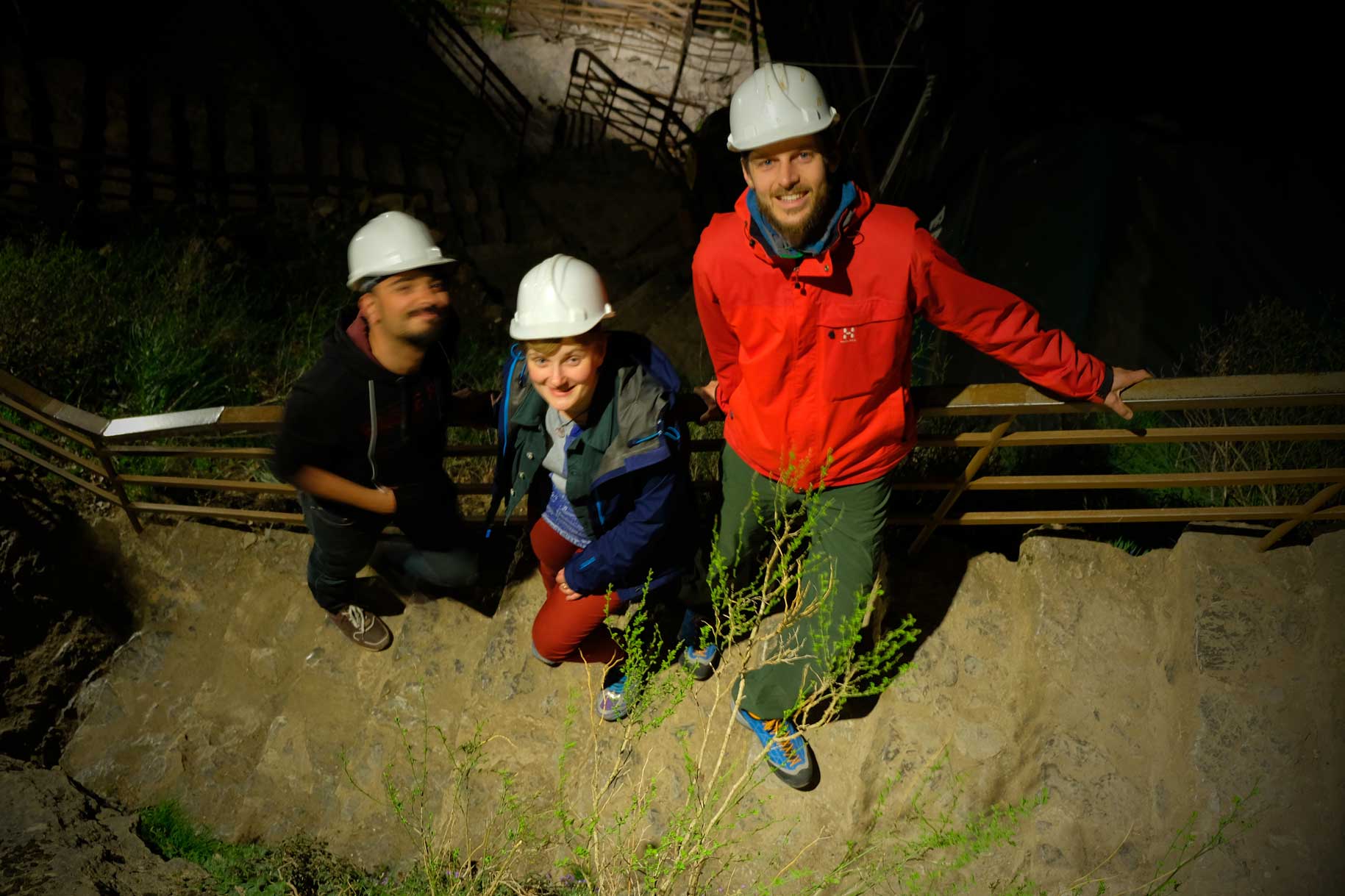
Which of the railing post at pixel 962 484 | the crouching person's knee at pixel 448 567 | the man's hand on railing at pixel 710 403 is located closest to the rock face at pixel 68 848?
the crouching person's knee at pixel 448 567

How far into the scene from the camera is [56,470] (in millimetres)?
4004

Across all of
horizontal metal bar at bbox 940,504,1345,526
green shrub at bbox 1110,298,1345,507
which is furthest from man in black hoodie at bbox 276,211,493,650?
green shrub at bbox 1110,298,1345,507

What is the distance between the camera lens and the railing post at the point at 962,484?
282 centimetres

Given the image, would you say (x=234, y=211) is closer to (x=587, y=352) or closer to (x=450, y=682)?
(x=450, y=682)

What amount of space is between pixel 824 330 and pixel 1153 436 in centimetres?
130

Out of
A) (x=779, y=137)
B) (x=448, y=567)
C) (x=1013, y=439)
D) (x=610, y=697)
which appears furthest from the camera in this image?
(x=448, y=567)

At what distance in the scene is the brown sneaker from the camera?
3.72m

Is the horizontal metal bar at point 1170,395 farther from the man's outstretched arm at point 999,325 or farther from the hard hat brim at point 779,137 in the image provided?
the hard hat brim at point 779,137

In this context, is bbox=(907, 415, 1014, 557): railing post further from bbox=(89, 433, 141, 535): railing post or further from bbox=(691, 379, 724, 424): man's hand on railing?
bbox=(89, 433, 141, 535): railing post

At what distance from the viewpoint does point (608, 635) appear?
3227 mm

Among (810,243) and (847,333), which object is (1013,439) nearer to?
(847,333)

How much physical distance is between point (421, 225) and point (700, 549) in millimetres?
1542

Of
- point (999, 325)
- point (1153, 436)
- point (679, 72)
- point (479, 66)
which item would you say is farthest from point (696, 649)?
point (679, 72)

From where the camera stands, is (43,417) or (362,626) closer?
(43,417)
